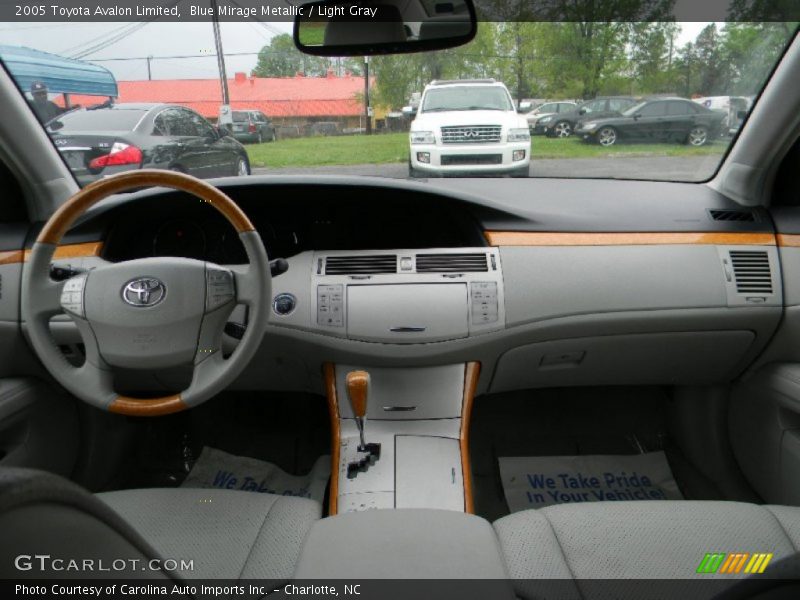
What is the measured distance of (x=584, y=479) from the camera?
281 centimetres

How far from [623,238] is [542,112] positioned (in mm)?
619

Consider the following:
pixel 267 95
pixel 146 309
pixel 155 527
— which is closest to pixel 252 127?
pixel 267 95

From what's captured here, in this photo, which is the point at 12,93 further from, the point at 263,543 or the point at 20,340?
the point at 263,543

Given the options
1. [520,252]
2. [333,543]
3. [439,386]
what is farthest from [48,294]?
[520,252]

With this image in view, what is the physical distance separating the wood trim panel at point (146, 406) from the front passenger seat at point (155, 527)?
0.76 ft

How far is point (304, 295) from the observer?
7.84ft

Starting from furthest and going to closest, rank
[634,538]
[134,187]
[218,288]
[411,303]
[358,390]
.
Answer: [411,303], [358,390], [218,288], [134,187], [634,538]

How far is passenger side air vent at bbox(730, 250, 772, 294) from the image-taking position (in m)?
2.42

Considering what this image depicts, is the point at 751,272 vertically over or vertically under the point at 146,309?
under

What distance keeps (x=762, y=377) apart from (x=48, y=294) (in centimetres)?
259

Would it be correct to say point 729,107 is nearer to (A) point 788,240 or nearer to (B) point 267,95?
(A) point 788,240

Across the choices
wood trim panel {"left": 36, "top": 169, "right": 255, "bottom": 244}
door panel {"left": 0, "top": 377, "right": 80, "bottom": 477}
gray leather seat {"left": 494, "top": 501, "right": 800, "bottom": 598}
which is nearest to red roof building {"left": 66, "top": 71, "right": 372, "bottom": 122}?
wood trim panel {"left": 36, "top": 169, "right": 255, "bottom": 244}

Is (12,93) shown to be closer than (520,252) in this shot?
Yes

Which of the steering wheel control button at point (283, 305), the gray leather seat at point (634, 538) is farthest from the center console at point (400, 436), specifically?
the gray leather seat at point (634, 538)
